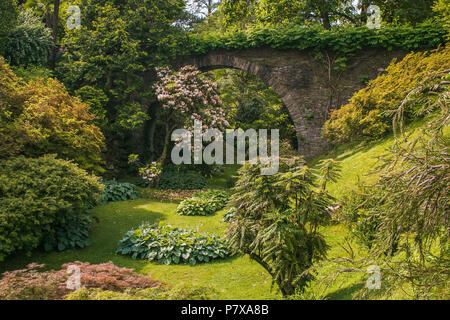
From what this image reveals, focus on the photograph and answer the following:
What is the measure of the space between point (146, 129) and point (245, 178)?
35.5 feet

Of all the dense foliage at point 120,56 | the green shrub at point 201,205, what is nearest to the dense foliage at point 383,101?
the green shrub at point 201,205

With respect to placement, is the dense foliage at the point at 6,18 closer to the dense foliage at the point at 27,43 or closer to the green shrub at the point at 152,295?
the dense foliage at the point at 27,43

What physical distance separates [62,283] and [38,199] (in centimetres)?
236

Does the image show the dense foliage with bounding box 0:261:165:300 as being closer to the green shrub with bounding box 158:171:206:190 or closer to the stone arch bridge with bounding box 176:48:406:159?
the green shrub with bounding box 158:171:206:190

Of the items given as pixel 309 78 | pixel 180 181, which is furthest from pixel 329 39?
pixel 180 181

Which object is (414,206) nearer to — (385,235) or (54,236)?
(385,235)

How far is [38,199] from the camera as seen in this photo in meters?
5.35

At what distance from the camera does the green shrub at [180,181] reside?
1204cm

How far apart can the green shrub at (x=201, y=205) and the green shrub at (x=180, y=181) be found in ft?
7.13

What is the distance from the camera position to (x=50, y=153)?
7180mm

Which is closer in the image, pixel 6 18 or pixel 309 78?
pixel 6 18

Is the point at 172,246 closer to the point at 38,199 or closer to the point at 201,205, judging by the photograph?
the point at 38,199

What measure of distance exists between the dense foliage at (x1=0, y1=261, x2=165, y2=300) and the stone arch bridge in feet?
32.8
